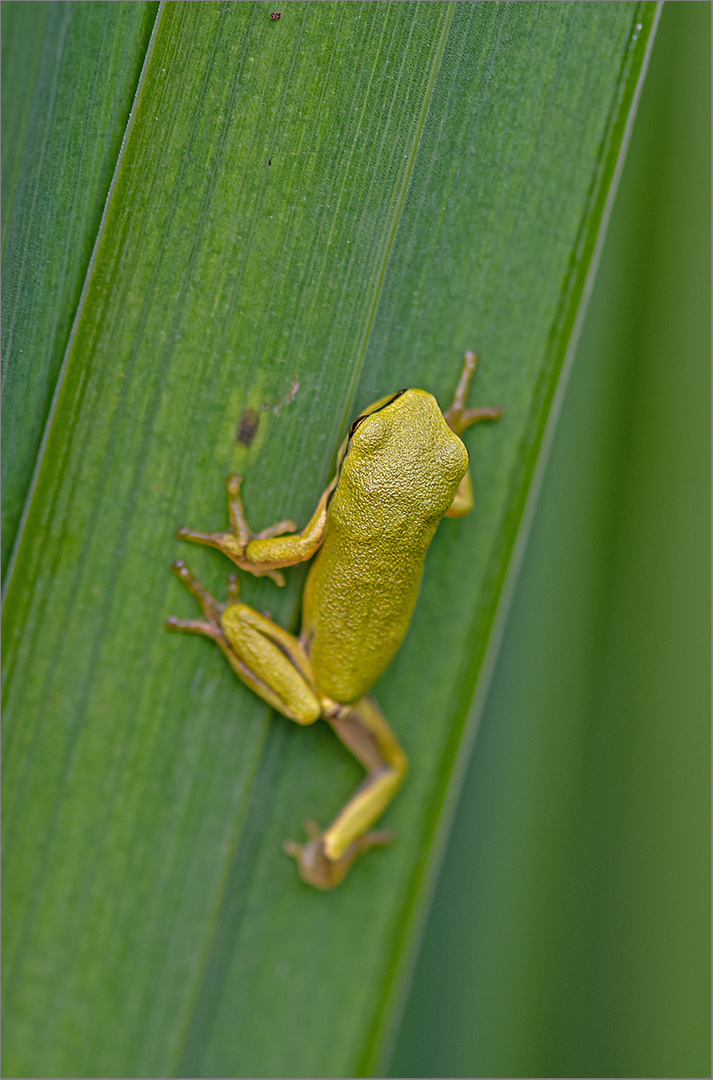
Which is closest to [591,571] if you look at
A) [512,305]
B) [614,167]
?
[512,305]

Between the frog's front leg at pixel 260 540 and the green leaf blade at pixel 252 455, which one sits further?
the frog's front leg at pixel 260 540

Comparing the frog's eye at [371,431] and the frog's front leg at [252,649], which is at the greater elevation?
the frog's eye at [371,431]

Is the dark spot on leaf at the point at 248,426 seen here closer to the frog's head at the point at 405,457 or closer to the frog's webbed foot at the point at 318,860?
the frog's head at the point at 405,457

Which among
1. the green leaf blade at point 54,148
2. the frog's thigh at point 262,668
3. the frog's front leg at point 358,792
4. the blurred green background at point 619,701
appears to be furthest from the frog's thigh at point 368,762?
the green leaf blade at point 54,148

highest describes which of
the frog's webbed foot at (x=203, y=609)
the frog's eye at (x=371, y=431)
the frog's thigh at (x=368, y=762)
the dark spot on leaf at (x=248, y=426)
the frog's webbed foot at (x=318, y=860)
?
the frog's eye at (x=371, y=431)

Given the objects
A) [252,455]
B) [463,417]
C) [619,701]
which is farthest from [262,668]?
[619,701]

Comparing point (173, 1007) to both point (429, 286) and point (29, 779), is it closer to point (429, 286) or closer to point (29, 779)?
point (29, 779)

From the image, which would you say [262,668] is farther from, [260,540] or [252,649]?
[260,540]

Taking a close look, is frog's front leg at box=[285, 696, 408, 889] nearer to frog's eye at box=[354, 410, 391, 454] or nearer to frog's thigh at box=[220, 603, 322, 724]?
frog's thigh at box=[220, 603, 322, 724]

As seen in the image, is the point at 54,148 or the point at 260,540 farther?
the point at 260,540
